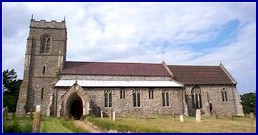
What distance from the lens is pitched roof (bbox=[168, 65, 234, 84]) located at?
136 feet

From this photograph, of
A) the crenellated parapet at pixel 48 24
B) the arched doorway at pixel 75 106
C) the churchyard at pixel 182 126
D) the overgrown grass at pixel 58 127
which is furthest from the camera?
the crenellated parapet at pixel 48 24

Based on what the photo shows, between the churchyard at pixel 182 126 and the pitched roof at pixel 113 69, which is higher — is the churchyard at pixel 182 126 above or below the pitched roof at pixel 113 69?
below

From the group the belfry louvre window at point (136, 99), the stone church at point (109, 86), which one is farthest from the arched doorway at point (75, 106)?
the belfry louvre window at point (136, 99)

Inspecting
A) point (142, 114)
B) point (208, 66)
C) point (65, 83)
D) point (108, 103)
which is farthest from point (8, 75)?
point (208, 66)

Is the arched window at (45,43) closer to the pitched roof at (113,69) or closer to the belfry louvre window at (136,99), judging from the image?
the pitched roof at (113,69)

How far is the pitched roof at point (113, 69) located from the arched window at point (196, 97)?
450 cm

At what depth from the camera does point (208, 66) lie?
46375 millimetres

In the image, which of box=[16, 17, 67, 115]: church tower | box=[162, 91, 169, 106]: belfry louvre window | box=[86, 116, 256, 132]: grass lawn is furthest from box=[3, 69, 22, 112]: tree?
box=[86, 116, 256, 132]: grass lawn

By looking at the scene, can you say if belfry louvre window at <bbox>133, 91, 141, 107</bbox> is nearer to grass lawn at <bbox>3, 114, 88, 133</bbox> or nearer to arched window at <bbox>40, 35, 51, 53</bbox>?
arched window at <bbox>40, 35, 51, 53</bbox>

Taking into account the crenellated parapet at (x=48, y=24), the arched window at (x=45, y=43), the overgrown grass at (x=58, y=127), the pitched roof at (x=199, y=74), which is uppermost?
the crenellated parapet at (x=48, y=24)

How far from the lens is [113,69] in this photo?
41.7m

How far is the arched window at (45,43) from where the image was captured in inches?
1605

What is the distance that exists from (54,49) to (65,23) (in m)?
4.43

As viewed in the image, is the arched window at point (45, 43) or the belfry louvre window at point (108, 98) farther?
the arched window at point (45, 43)
